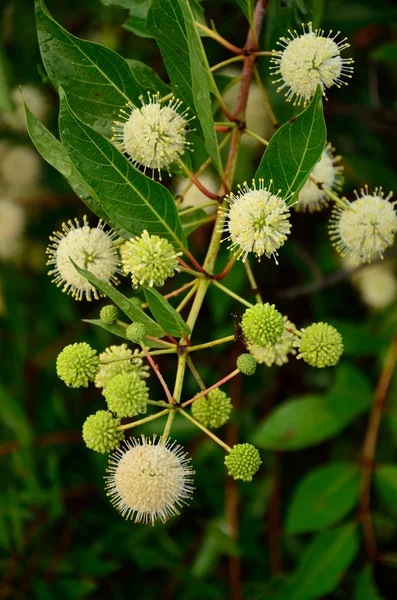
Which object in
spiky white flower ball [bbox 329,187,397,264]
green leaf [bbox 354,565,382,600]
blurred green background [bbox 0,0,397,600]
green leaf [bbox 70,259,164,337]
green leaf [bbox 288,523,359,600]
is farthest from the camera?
blurred green background [bbox 0,0,397,600]

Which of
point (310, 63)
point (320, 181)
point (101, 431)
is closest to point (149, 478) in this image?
point (101, 431)

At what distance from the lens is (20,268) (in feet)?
11.7

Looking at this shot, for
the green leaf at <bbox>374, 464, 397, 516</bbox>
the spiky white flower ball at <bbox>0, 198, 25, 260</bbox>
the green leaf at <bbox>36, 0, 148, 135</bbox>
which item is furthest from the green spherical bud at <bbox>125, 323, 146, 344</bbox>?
the spiky white flower ball at <bbox>0, 198, 25, 260</bbox>

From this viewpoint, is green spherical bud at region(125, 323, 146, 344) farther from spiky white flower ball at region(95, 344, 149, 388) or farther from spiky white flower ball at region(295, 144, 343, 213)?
spiky white flower ball at region(295, 144, 343, 213)

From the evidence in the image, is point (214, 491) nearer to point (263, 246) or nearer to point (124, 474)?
point (124, 474)

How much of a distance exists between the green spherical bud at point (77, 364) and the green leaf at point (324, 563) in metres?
1.39

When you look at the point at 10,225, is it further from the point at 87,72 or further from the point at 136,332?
the point at 136,332

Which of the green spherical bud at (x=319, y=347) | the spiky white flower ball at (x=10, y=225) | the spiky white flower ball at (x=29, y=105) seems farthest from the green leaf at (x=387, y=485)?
the spiky white flower ball at (x=29, y=105)

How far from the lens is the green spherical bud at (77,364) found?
4.42ft

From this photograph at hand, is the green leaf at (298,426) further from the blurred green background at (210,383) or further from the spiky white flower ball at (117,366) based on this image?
the spiky white flower ball at (117,366)

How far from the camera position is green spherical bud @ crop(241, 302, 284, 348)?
4.06 feet

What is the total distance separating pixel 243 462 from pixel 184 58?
2.71ft

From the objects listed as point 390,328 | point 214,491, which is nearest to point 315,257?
point 390,328

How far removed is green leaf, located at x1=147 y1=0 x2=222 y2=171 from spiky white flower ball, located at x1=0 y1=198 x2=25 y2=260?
6.93ft
